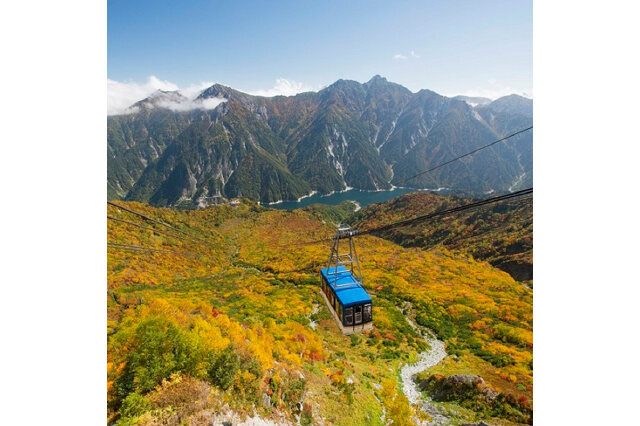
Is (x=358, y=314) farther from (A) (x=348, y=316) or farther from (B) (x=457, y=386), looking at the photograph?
(B) (x=457, y=386)

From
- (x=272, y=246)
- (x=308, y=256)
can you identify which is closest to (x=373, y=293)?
(x=308, y=256)

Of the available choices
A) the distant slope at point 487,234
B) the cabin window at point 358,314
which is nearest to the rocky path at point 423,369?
the cabin window at point 358,314

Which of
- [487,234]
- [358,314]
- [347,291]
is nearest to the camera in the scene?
[358,314]

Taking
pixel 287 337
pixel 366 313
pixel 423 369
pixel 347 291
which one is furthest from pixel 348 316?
pixel 423 369

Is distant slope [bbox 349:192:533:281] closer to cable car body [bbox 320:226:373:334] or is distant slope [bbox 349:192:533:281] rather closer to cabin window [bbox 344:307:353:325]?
cable car body [bbox 320:226:373:334]

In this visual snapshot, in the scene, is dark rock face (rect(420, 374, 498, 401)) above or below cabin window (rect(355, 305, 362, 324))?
below

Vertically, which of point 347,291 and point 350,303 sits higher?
point 347,291

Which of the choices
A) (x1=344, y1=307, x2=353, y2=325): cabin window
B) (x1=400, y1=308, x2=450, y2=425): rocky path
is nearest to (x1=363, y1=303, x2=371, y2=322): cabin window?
(x1=344, y1=307, x2=353, y2=325): cabin window
